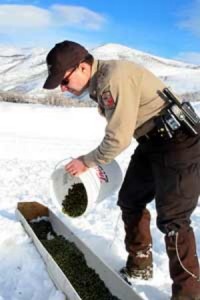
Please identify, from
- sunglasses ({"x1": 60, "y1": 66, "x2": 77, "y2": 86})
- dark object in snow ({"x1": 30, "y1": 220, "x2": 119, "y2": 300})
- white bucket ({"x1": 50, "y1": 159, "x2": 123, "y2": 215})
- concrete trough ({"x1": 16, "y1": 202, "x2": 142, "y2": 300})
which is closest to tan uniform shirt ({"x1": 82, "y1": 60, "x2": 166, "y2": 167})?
sunglasses ({"x1": 60, "y1": 66, "x2": 77, "y2": 86})

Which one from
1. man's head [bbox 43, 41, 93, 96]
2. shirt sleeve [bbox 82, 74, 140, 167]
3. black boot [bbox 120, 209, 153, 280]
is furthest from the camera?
black boot [bbox 120, 209, 153, 280]

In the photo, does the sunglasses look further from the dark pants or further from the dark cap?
the dark pants

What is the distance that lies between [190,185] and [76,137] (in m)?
15.5

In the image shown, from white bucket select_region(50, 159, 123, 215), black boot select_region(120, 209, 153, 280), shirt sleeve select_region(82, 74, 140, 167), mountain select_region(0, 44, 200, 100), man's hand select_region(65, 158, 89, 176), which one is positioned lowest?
mountain select_region(0, 44, 200, 100)

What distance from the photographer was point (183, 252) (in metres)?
3.36

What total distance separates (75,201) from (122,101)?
130 cm

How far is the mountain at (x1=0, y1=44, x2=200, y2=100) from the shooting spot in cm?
10069

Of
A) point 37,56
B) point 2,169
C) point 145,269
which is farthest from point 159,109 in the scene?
point 37,56

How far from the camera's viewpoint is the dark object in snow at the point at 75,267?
3695mm

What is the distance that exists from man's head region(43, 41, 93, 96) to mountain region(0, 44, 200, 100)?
282ft

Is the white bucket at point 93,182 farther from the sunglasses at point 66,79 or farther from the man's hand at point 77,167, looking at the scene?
the sunglasses at point 66,79

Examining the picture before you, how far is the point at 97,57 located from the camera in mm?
111312

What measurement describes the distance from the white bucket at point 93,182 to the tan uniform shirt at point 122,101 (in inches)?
14.3

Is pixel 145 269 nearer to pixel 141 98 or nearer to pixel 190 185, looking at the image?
pixel 190 185
